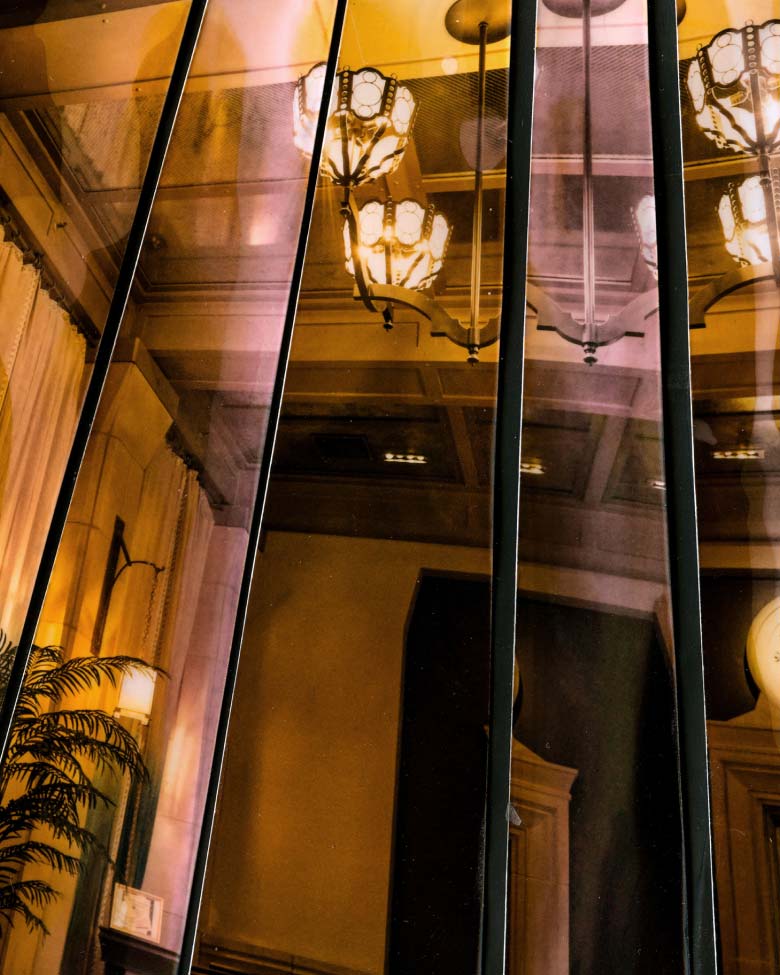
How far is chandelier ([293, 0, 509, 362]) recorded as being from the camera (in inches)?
36.6

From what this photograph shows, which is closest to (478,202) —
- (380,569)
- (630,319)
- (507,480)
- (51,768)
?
(630,319)

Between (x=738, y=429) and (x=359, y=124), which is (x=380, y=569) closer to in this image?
(x=738, y=429)

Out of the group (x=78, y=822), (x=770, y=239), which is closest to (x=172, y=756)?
(x=78, y=822)

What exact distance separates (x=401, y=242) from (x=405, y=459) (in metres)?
0.25

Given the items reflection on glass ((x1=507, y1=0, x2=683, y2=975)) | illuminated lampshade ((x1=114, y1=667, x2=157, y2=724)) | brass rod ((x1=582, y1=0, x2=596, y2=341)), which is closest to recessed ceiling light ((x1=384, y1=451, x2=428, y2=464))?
reflection on glass ((x1=507, y1=0, x2=683, y2=975))

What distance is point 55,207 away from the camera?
1.06m

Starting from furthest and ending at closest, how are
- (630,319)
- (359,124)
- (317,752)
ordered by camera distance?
(359,124) → (630,319) → (317,752)

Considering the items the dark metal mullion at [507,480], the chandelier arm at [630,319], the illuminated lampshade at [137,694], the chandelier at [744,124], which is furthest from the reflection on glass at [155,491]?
the chandelier at [744,124]

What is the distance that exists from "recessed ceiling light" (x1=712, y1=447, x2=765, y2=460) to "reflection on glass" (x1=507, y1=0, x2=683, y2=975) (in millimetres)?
55

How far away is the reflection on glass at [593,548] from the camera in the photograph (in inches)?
29.4

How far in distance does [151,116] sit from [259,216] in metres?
0.24

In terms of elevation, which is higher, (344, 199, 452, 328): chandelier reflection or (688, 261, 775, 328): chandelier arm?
(344, 199, 452, 328): chandelier reflection

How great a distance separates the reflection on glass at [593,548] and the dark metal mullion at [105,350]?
47cm

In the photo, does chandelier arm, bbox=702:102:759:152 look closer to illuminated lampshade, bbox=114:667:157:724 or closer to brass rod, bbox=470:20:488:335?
brass rod, bbox=470:20:488:335
